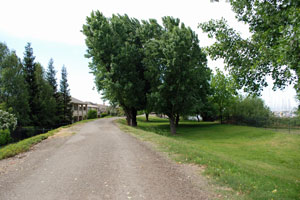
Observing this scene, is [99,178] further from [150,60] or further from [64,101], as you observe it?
[64,101]

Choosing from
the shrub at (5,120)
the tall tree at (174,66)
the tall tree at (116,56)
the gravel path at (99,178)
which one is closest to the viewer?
the gravel path at (99,178)

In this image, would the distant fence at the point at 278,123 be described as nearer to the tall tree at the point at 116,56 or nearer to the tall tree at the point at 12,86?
the tall tree at the point at 116,56

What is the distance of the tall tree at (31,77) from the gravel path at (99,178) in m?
33.7

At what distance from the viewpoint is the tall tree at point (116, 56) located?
73.0ft

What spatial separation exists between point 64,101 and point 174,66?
3576 centimetres

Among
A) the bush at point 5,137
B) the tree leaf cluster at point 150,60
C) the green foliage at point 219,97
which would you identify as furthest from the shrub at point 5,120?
the green foliage at point 219,97

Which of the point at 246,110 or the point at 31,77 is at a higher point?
the point at 31,77

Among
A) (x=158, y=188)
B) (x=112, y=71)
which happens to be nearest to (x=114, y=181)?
(x=158, y=188)

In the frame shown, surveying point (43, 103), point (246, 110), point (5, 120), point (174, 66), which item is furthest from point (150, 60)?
point (43, 103)

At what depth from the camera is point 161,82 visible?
23688mm

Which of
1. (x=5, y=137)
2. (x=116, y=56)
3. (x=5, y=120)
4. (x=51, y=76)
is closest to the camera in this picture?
(x=5, y=120)

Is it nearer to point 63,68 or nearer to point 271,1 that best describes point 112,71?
point 271,1

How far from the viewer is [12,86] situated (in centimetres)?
3256

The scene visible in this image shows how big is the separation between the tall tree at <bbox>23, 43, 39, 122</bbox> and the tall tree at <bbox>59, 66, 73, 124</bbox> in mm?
8477
